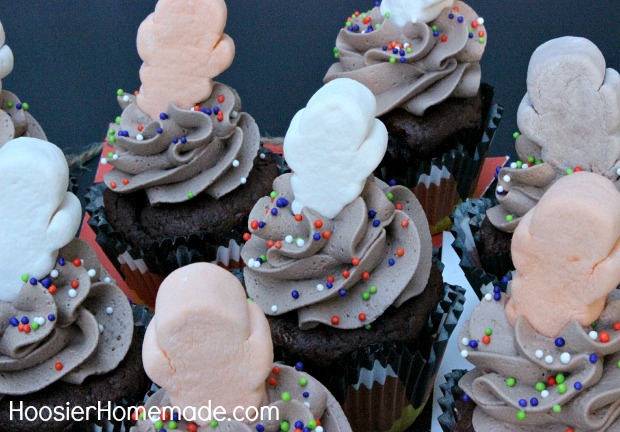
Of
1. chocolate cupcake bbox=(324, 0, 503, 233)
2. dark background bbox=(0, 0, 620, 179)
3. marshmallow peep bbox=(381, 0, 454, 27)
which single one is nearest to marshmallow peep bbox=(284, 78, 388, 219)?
chocolate cupcake bbox=(324, 0, 503, 233)

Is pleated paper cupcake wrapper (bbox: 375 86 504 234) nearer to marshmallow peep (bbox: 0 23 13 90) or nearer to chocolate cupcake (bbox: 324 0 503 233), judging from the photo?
chocolate cupcake (bbox: 324 0 503 233)

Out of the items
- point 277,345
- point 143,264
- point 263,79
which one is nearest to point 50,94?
point 263,79

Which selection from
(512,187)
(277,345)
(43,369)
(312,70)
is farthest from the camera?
(312,70)

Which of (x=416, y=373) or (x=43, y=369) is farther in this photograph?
(x=416, y=373)

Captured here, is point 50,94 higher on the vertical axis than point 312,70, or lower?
lower

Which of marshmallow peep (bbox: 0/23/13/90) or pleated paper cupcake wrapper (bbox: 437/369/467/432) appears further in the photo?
marshmallow peep (bbox: 0/23/13/90)

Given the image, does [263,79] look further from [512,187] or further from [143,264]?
[512,187]

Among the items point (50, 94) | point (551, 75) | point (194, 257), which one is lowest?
point (50, 94)
